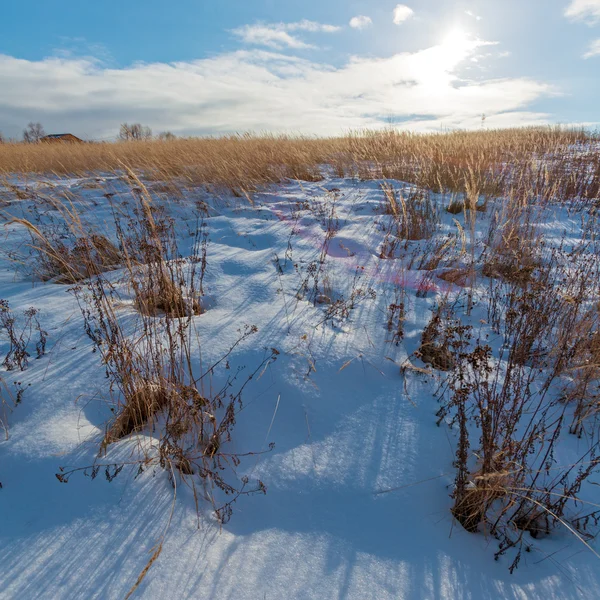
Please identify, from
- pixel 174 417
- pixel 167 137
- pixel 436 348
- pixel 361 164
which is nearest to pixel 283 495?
pixel 174 417

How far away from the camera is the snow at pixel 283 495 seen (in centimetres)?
123

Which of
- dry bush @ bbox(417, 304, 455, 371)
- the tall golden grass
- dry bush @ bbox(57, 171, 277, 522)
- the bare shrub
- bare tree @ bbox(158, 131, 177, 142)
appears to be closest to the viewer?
dry bush @ bbox(57, 171, 277, 522)

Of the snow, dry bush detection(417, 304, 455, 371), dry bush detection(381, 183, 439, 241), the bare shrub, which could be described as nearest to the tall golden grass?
dry bush detection(381, 183, 439, 241)

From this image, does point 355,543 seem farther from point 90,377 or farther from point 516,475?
point 90,377

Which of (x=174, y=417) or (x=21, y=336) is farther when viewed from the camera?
(x=21, y=336)

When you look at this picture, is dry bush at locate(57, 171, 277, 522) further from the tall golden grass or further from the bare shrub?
the tall golden grass

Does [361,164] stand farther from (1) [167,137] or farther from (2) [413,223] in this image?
(1) [167,137]

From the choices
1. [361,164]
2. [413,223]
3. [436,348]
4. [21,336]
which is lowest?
[436,348]

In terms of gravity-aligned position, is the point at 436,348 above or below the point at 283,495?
above

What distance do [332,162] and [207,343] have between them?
21.8 feet

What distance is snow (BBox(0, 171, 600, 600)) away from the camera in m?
1.23

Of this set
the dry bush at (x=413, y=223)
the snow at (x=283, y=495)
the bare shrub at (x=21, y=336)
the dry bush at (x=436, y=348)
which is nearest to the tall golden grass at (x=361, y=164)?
the dry bush at (x=413, y=223)

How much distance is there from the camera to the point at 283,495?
1.55 metres

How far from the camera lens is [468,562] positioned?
135cm
